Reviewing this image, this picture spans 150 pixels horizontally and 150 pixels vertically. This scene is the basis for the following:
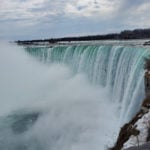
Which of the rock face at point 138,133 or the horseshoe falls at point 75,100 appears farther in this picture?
the horseshoe falls at point 75,100

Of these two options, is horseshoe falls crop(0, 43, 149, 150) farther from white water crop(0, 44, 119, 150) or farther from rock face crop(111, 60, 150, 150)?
rock face crop(111, 60, 150, 150)

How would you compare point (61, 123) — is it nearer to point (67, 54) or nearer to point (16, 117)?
point (16, 117)

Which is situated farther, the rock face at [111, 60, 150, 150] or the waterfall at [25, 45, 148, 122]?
the waterfall at [25, 45, 148, 122]

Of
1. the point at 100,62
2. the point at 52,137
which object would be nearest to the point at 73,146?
the point at 52,137

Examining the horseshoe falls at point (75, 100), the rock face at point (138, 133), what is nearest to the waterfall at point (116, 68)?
the horseshoe falls at point (75, 100)

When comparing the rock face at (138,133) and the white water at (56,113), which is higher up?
the rock face at (138,133)

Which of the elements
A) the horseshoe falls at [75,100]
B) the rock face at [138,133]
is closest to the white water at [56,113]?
the horseshoe falls at [75,100]

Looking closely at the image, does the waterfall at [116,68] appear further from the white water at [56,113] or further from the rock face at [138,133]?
the rock face at [138,133]

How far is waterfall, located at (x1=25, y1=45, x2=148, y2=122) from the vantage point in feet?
54.0

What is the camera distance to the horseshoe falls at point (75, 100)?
56.8 feet

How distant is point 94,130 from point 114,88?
286 centimetres

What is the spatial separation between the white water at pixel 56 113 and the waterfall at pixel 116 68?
0.49 m

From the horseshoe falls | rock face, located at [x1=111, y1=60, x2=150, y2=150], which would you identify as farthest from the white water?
rock face, located at [x1=111, y1=60, x2=150, y2=150]

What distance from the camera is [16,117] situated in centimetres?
2612
